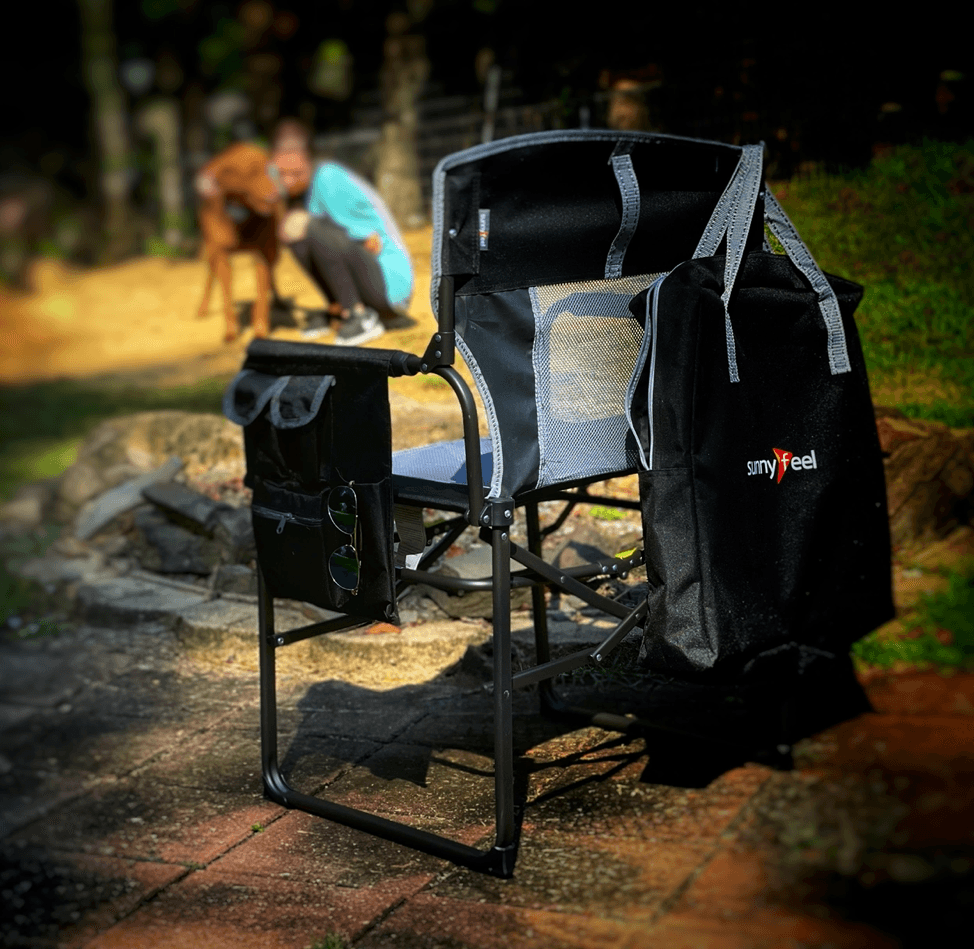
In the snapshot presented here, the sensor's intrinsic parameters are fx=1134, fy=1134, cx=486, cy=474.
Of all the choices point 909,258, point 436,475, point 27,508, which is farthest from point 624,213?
point 27,508

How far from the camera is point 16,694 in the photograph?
4156 millimetres

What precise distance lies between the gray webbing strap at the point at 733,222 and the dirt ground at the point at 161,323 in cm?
286

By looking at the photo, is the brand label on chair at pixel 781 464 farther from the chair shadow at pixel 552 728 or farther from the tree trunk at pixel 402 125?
the tree trunk at pixel 402 125

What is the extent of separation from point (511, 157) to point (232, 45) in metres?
14.1

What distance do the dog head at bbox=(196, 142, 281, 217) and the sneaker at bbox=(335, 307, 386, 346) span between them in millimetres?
2428

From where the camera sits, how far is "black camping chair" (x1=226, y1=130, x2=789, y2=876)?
2293mm

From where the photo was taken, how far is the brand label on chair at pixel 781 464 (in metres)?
2.40

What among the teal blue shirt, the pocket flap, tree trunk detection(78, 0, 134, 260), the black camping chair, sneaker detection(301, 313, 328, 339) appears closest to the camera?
the black camping chair

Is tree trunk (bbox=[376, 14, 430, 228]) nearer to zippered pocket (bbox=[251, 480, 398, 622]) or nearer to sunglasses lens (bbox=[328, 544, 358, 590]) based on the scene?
zippered pocket (bbox=[251, 480, 398, 622])

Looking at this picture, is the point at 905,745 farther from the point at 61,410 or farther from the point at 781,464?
the point at 61,410

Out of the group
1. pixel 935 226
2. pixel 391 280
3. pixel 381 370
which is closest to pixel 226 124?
pixel 391 280

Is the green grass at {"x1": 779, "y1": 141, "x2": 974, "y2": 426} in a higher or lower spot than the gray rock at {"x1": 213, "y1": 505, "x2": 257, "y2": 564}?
higher

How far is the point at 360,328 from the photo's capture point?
6.33 metres

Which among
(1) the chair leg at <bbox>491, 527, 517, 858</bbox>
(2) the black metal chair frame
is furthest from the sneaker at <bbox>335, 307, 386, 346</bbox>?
(1) the chair leg at <bbox>491, 527, 517, 858</bbox>
